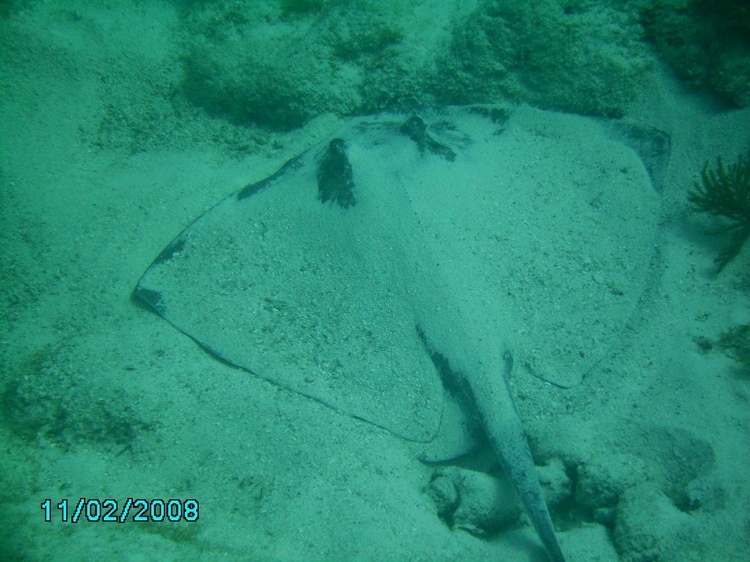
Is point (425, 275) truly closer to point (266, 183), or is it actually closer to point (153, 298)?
point (266, 183)

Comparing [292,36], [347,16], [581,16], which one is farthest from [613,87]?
[292,36]

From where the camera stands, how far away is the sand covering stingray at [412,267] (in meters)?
3.43

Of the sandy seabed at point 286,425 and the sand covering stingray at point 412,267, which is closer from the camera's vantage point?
the sandy seabed at point 286,425

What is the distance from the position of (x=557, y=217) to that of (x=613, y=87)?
211cm

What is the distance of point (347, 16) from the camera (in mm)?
5309

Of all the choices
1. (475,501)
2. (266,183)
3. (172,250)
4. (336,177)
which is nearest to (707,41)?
(336,177)

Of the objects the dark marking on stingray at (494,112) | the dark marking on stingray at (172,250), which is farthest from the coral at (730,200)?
the dark marking on stingray at (172,250)

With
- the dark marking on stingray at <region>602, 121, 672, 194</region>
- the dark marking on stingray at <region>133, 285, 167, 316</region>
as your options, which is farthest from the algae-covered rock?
the dark marking on stingray at <region>133, 285, 167, 316</region>

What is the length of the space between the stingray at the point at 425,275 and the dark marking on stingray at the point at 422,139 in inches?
0.6

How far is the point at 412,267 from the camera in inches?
137

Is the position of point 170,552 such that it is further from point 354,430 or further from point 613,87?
point 613,87

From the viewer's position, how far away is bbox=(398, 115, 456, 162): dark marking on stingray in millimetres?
3936
